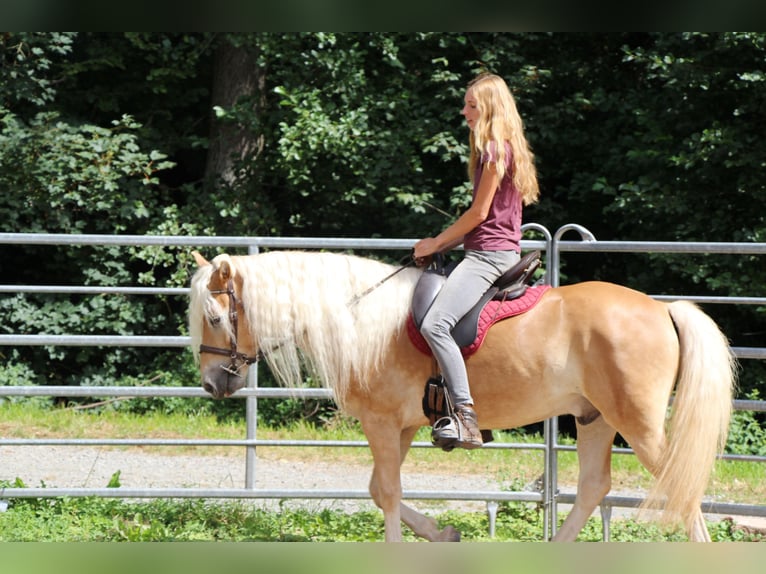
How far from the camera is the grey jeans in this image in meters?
4.31

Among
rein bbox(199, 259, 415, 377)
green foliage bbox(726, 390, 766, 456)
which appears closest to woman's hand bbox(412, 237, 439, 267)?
rein bbox(199, 259, 415, 377)

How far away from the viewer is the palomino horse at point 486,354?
4.29 m

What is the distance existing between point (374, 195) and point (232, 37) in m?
2.59

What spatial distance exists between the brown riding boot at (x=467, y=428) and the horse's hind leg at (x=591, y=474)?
769 millimetres

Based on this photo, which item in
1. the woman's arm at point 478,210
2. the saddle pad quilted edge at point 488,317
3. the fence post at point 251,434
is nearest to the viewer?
the woman's arm at point 478,210

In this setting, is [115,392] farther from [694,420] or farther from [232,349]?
[694,420]

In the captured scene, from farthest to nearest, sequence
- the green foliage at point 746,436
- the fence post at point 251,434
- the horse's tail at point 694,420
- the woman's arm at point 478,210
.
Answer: the green foliage at point 746,436 < the fence post at point 251,434 < the woman's arm at point 478,210 < the horse's tail at point 694,420

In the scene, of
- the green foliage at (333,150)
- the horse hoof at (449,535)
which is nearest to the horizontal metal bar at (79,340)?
the horse hoof at (449,535)

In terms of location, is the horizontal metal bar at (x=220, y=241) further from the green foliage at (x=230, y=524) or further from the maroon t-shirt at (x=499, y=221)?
the green foliage at (x=230, y=524)

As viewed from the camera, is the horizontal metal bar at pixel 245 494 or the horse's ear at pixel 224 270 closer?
the horse's ear at pixel 224 270

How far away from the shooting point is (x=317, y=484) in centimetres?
754

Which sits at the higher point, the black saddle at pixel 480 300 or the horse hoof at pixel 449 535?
the black saddle at pixel 480 300
